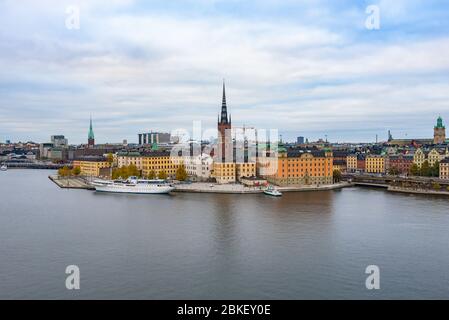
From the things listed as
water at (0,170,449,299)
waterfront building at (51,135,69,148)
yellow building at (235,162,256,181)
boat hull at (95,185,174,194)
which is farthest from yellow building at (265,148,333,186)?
waterfront building at (51,135,69,148)

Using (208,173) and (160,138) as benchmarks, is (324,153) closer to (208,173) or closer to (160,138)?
(208,173)

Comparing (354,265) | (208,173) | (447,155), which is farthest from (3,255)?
(447,155)

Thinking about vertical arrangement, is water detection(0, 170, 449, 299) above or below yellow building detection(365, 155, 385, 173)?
below

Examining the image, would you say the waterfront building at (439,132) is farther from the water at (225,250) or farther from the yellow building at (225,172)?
the water at (225,250)

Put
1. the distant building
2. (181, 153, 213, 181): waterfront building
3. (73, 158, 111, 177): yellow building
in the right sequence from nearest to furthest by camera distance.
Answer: (181, 153, 213, 181): waterfront building
(73, 158, 111, 177): yellow building
the distant building

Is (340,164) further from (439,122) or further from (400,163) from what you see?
(439,122)

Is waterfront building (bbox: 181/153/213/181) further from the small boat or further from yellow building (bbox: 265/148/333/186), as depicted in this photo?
the small boat
